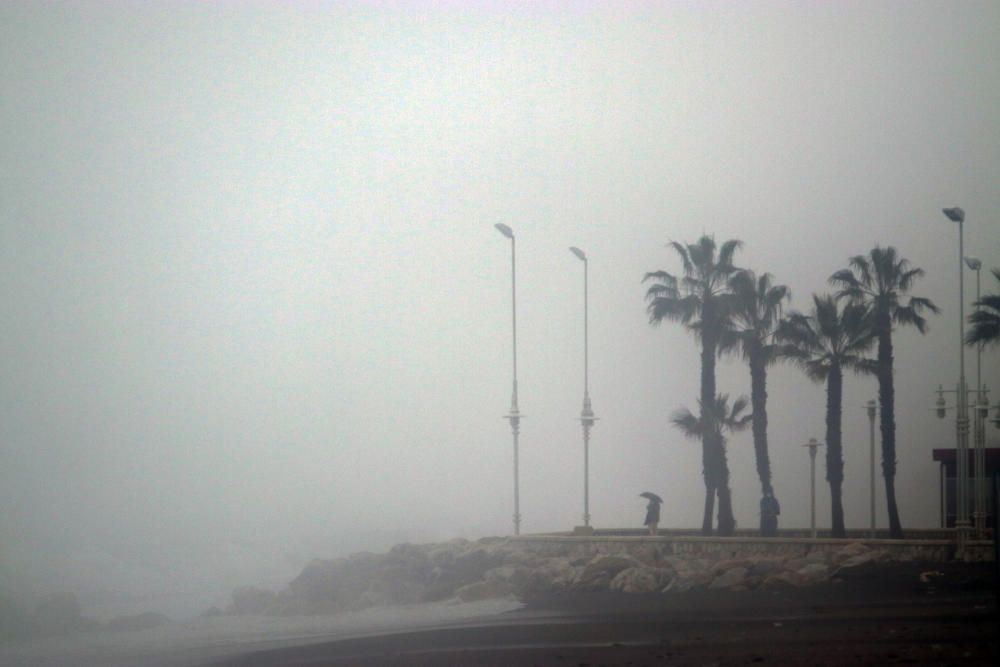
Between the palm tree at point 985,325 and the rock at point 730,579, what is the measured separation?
41.7 feet

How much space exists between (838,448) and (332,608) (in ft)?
56.4

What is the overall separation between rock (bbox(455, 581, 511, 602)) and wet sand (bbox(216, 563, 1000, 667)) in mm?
1862

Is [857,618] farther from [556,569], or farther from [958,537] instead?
[556,569]

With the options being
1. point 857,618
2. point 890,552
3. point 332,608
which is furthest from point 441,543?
point 857,618

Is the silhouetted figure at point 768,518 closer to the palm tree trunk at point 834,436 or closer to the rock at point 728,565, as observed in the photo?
the palm tree trunk at point 834,436

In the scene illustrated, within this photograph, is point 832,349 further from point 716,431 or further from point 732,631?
point 732,631

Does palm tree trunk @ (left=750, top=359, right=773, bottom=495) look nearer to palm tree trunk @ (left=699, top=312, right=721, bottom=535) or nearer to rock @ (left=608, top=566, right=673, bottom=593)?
palm tree trunk @ (left=699, top=312, right=721, bottom=535)

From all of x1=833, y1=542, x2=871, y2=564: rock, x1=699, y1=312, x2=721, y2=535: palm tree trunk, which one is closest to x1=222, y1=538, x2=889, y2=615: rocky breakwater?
x1=833, y1=542, x2=871, y2=564: rock

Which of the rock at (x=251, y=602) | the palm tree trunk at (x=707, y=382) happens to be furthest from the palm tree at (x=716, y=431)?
the rock at (x=251, y=602)

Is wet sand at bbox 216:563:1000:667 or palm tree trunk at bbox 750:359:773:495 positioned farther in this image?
palm tree trunk at bbox 750:359:773:495

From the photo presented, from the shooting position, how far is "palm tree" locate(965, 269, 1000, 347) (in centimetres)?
4025

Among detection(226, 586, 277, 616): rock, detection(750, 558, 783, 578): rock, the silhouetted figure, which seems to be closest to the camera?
detection(750, 558, 783, 578): rock

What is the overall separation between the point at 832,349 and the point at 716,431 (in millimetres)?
5263

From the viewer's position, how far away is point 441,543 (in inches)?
1679
